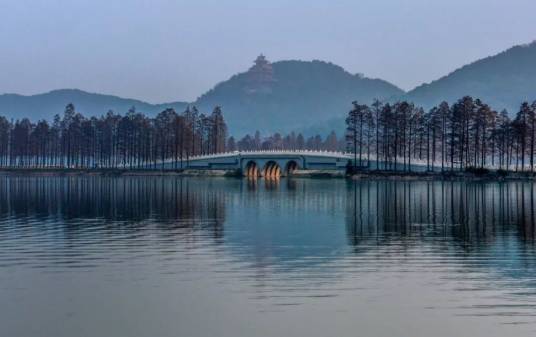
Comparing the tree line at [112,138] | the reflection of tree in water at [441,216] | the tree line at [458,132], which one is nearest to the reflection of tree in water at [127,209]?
the reflection of tree in water at [441,216]

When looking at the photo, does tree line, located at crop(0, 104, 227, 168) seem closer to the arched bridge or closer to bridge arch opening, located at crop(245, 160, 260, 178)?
the arched bridge

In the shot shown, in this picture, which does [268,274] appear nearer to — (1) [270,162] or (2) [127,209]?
(2) [127,209]

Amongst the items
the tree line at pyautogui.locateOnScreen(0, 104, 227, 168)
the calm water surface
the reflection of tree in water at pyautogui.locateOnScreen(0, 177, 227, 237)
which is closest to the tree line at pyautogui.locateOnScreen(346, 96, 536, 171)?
the tree line at pyautogui.locateOnScreen(0, 104, 227, 168)

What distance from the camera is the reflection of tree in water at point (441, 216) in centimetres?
3328

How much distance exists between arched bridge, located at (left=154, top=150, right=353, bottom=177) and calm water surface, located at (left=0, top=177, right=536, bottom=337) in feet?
259

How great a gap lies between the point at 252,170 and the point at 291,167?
282 inches

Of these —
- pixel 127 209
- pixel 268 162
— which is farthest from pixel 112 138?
pixel 127 209

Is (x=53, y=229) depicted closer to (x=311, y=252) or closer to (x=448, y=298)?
(x=311, y=252)

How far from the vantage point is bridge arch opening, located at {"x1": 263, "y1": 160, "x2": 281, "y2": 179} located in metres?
129

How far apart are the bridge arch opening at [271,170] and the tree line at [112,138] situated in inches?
715

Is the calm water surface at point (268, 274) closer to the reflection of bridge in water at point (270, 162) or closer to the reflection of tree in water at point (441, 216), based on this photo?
the reflection of tree in water at point (441, 216)

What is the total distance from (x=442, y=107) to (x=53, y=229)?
296 ft

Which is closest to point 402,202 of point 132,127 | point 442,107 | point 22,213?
point 22,213

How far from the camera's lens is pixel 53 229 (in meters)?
34.3
